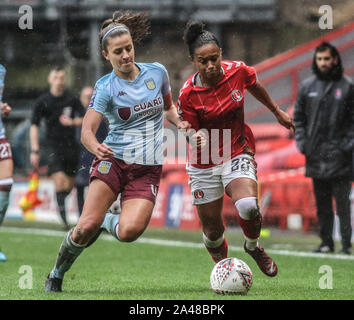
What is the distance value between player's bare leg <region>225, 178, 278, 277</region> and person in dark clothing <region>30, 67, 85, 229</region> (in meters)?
6.17

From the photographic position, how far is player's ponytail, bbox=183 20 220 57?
7.24 metres

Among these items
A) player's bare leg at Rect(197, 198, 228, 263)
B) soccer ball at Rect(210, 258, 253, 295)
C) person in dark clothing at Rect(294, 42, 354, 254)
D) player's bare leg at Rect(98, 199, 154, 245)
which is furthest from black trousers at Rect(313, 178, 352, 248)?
player's bare leg at Rect(98, 199, 154, 245)

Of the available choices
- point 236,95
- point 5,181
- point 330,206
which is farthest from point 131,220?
point 330,206

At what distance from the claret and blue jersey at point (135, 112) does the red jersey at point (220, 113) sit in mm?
272

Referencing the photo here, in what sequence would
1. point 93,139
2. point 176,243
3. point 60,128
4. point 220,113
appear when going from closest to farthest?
1. point 93,139
2. point 220,113
3. point 176,243
4. point 60,128

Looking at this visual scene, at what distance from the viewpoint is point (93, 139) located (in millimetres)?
6695

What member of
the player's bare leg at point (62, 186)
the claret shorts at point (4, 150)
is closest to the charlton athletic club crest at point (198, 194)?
the claret shorts at point (4, 150)

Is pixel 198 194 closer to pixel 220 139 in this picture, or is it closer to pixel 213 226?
pixel 213 226

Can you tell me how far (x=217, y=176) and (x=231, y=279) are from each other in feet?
3.43

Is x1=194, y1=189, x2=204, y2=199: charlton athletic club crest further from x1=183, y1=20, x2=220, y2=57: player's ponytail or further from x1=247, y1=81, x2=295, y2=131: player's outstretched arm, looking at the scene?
x1=183, y1=20, x2=220, y2=57: player's ponytail

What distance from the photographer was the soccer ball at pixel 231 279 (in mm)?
6844

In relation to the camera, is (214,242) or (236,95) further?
(214,242)
